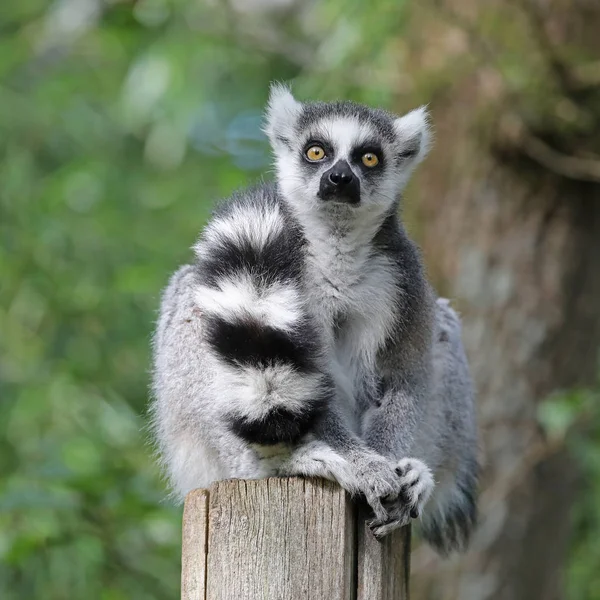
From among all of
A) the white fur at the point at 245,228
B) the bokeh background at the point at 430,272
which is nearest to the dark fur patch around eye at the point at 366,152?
the white fur at the point at 245,228

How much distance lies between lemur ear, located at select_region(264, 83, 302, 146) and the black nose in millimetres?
440

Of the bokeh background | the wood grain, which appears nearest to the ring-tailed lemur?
the wood grain

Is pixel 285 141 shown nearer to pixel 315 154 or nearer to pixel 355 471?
pixel 315 154

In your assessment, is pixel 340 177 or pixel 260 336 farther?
pixel 340 177

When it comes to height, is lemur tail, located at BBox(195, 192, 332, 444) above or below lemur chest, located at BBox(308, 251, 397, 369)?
below

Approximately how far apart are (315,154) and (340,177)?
0.32 m

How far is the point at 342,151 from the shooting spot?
386cm

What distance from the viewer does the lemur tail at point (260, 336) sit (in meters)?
2.82

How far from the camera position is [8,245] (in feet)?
21.3

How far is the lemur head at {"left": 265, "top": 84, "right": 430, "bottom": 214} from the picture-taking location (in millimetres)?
3623

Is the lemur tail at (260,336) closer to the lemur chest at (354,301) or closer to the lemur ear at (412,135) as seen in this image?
the lemur chest at (354,301)

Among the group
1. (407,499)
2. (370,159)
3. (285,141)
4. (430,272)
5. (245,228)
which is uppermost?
(430,272)

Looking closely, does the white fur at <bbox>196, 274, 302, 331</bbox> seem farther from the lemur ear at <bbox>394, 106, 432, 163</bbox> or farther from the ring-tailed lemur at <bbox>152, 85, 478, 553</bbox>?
the lemur ear at <bbox>394, 106, 432, 163</bbox>

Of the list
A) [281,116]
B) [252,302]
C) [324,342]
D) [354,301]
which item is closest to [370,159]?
[281,116]
